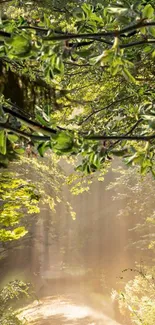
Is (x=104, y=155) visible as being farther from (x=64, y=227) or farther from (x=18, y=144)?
(x=64, y=227)

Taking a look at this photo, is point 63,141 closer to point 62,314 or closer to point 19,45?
point 19,45

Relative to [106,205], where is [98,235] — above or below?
below

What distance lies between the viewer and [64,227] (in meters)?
22.6

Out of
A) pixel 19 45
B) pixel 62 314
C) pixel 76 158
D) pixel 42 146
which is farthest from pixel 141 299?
pixel 19 45

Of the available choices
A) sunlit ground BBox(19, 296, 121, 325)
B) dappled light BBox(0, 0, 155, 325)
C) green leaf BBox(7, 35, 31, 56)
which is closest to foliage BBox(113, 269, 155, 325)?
dappled light BBox(0, 0, 155, 325)

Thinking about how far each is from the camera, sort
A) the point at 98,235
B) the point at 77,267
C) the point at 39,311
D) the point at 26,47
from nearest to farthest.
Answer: the point at 26,47
the point at 39,311
the point at 77,267
the point at 98,235

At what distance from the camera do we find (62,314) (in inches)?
514

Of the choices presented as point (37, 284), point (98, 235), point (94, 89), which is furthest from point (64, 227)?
point (94, 89)

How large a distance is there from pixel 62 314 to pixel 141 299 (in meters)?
4.13

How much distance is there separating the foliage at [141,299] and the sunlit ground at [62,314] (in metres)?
1.30

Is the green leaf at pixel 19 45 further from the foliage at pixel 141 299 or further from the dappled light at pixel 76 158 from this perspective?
the foliage at pixel 141 299

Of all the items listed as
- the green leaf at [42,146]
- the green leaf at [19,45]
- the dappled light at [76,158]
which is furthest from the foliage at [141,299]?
the green leaf at [19,45]

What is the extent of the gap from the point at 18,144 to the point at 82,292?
17.5 meters

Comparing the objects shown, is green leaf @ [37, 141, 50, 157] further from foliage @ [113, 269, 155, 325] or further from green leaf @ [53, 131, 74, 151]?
foliage @ [113, 269, 155, 325]
